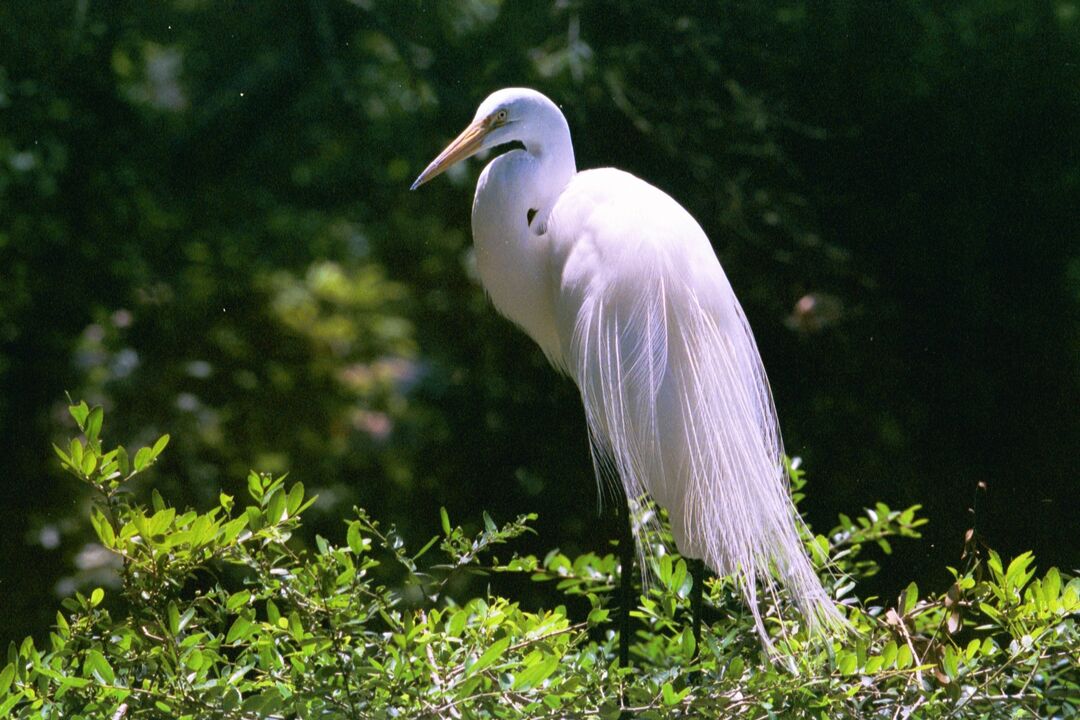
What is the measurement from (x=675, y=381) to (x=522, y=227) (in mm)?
285

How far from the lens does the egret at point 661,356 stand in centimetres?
121

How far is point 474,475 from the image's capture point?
2.06 metres

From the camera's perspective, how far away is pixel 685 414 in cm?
124

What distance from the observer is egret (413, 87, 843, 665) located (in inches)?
47.8

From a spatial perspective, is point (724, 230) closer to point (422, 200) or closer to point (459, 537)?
point (422, 200)

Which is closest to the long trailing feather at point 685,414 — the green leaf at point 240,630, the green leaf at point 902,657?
the green leaf at point 902,657

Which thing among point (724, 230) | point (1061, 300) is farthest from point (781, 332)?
point (1061, 300)

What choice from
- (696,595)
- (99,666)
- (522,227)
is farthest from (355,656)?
(522,227)

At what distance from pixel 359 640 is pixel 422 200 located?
1268 millimetres

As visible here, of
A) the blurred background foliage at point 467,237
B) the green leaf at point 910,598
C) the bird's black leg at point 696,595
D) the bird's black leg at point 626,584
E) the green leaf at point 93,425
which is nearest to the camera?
the green leaf at point 93,425

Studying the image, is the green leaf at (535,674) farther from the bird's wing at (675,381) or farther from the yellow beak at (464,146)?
the yellow beak at (464,146)

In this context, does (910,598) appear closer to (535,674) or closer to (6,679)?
(535,674)

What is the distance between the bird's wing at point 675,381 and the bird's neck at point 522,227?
0.23 feet

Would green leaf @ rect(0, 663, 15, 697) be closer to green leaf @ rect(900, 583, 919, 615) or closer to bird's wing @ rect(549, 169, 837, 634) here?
bird's wing @ rect(549, 169, 837, 634)
